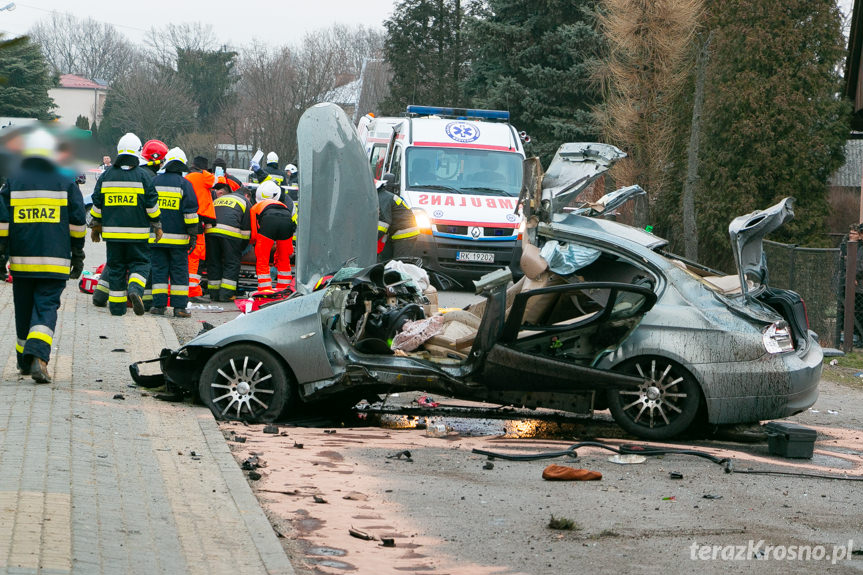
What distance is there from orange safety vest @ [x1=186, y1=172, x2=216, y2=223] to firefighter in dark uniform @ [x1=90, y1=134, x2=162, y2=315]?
2.40 m

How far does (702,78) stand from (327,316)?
17363 millimetres

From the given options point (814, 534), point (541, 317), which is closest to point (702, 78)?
point (541, 317)

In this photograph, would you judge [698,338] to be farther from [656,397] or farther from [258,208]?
[258,208]

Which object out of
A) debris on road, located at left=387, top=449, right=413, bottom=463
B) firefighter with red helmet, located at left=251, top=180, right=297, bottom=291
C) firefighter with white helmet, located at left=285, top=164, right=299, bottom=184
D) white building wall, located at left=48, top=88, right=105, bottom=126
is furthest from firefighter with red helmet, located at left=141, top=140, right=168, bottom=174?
firefighter with white helmet, located at left=285, top=164, right=299, bottom=184

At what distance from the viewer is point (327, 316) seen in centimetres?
805

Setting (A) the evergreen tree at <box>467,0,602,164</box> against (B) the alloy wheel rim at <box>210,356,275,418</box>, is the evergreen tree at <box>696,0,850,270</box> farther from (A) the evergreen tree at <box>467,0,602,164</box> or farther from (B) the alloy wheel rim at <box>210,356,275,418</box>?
(B) the alloy wheel rim at <box>210,356,275,418</box>

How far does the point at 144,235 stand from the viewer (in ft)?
42.1

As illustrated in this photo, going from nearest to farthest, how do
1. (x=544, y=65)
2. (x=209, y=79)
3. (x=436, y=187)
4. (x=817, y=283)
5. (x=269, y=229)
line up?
(x=269, y=229) → (x=817, y=283) → (x=436, y=187) → (x=544, y=65) → (x=209, y=79)

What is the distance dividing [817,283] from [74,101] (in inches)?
524

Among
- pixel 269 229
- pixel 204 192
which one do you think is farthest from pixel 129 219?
pixel 204 192

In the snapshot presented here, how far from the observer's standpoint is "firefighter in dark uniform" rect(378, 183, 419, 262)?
15.6m

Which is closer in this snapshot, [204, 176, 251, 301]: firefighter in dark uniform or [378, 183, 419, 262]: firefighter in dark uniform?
[204, 176, 251, 301]: firefighter in dark uniform

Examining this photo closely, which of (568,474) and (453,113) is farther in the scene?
(453,113)

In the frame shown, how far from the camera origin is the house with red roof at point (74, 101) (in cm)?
251
